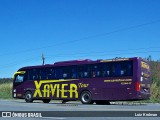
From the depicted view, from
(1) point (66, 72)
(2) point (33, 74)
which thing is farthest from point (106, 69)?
(2) point (33, 74)

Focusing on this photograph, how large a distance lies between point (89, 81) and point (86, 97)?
1.12 meters

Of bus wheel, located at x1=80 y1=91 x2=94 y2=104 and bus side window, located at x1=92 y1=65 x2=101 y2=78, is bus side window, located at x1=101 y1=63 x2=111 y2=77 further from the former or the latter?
bus wheel, located at x1=80 y1=91 x2=94 y2=104

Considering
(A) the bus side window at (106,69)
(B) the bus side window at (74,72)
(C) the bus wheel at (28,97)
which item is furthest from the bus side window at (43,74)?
(A) the bus side window at (106,69)

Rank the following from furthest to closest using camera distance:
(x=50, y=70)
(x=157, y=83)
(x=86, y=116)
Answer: (x=157, y=83)
(x=50, y=70)
(x=86, y=116)

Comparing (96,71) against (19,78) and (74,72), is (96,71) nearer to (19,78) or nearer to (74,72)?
(74,72)

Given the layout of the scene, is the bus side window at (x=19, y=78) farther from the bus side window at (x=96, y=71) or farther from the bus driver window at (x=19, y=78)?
the bus side window at (x=96, y=71)

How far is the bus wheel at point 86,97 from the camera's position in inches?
1016

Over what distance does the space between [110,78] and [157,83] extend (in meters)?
9.94

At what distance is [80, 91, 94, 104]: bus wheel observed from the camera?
2581 centimetres

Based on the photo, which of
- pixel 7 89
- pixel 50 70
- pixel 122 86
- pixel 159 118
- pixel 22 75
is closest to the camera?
pixel 159 118

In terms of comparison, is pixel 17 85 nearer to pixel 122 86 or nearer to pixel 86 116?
pixel 122 86

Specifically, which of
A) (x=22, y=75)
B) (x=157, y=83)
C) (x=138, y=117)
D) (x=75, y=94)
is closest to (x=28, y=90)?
(x=22, y=75)

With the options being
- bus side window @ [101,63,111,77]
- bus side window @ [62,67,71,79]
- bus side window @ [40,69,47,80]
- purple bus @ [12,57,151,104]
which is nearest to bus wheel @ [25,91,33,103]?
purple bus @ [12,57,151,104]

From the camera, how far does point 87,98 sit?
85.6 ft
